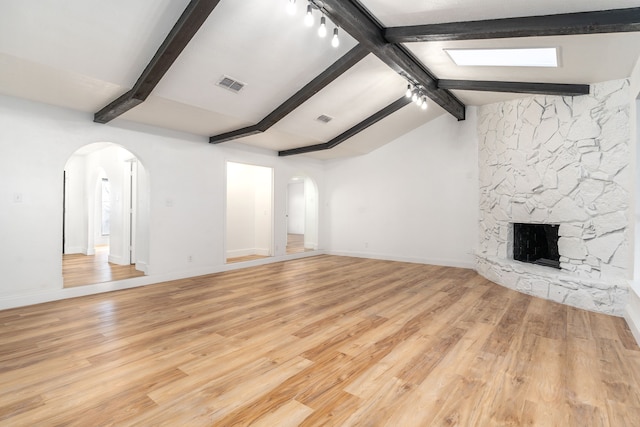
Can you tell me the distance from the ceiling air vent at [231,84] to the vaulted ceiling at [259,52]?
0.06m

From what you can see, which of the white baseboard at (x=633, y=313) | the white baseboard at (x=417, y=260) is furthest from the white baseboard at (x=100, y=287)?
the white baseboard at (x=633, y=313)

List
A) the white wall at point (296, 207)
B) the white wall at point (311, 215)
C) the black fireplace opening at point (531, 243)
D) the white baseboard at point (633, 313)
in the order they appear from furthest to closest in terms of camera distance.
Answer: the white wall at point (296, 207) → the white wall at point (311, 215) → the black fireplace opening at point (531, 243) → the white baseboard at point (633, 313)

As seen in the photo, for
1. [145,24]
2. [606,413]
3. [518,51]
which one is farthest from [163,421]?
[518,51]

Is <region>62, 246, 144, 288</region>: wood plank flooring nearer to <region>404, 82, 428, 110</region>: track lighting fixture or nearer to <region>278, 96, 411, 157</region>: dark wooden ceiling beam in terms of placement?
<region>278, 96, 411, 157</region>: dark wooden ceiling beam

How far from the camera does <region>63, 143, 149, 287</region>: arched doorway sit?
18.4 ft

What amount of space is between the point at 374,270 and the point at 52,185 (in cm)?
514

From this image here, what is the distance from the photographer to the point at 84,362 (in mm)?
2361

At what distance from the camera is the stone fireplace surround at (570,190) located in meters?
3.65

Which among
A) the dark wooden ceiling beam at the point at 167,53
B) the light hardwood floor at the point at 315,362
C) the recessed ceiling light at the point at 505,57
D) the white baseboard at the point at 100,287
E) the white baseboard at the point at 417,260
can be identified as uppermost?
the recessed ceiling light at the point at 505,57

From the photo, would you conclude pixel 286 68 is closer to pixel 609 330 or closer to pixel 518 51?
pixel 518 51

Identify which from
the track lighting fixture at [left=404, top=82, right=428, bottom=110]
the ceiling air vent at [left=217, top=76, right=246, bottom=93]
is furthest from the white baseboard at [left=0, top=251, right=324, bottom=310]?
the track lighting fixture at [left=404, top=82, right=428, bottom=110]

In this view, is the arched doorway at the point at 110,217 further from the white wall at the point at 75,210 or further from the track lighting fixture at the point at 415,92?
the track lighting fixture at the point at 415,92

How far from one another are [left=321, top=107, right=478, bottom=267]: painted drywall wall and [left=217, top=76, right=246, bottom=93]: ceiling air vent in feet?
13.8

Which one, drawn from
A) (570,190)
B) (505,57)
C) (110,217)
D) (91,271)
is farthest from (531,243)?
(110,217)
